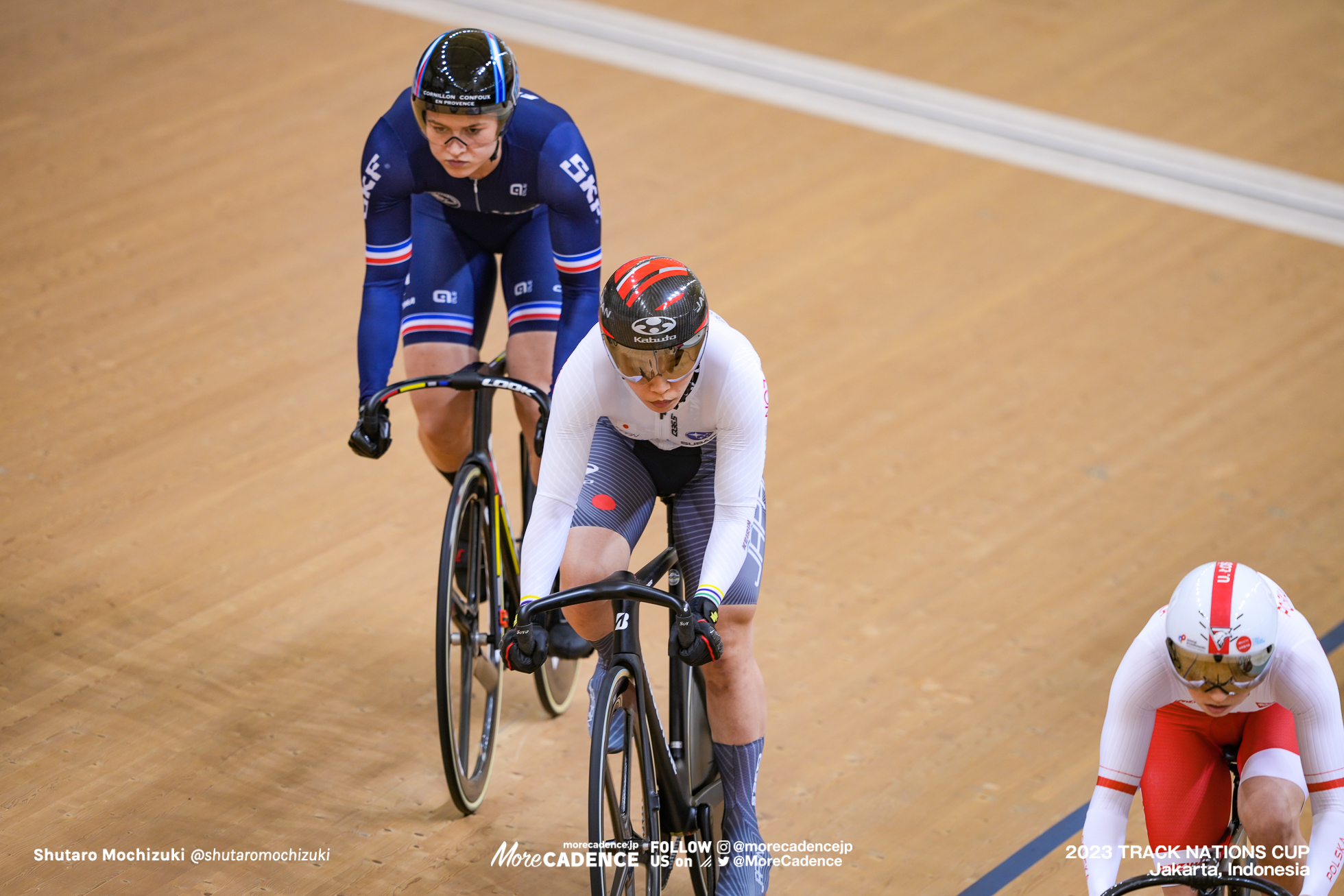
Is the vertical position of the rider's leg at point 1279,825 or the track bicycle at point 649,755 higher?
the rider's leg at point 1279,825

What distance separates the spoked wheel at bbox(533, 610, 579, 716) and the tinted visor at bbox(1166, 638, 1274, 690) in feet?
5.24

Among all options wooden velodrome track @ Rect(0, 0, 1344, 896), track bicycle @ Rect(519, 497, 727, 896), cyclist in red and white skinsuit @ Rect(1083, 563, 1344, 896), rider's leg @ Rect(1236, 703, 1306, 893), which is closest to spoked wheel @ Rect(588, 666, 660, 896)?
track bicycle @ Rect(519, 497, 727, 896)

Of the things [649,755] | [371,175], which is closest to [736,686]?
[649,755]

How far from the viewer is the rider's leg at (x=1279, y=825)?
2.30 meters

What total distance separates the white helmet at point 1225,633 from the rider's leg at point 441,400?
1.62 meters

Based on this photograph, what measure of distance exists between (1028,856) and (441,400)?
62.2 inches

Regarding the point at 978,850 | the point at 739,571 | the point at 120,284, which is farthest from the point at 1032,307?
→ the point at 120,284

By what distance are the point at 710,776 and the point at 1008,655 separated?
3.74ft

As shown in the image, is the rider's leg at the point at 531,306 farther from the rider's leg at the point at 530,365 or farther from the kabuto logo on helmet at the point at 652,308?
the kabuto logo on helmet at the point at 652,308

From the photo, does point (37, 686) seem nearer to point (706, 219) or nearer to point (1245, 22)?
point (706, 219)

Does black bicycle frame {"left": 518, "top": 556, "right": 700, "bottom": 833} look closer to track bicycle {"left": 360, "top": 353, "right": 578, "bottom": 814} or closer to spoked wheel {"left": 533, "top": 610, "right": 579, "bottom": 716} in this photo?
track bicycle {"left": 360, "top": 353, "right": 578, "bottom": 814}

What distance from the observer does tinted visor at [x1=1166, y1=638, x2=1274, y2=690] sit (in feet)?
7.16

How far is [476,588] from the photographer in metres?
3.20

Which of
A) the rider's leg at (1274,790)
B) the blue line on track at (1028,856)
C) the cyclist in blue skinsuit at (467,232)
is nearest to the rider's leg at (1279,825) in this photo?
the rider's leg at (1274,790)
